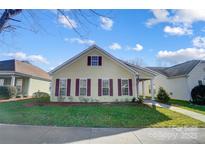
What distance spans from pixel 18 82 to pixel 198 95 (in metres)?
13.8

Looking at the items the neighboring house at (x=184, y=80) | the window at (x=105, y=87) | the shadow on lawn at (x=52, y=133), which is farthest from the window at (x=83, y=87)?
the shadow on lawn at (x=52, y=133)

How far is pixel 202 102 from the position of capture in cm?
1241

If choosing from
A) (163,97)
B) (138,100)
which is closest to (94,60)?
(138,100)

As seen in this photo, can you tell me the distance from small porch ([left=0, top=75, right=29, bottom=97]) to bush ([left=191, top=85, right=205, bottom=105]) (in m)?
12.9

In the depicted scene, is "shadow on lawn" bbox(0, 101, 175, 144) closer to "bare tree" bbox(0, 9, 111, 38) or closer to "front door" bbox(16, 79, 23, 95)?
"bare tree" bbox(0, 9, 111, 38)

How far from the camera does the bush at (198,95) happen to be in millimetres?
12507

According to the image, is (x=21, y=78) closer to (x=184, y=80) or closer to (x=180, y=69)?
(x=184, y=80)

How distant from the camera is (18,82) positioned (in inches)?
538

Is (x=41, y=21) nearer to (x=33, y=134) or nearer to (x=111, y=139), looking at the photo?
(x=33, y=134)

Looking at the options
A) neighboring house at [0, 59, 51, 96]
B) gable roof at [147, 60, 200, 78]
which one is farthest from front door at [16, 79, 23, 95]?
gable roof at [147, 60, 200, 78]

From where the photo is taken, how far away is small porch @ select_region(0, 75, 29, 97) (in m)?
12.4

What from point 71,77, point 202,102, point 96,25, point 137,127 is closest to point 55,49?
point 96,25

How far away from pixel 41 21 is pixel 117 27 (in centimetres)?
244

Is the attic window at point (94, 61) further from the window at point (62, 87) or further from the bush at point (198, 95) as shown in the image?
the bush at point (198, 95)
